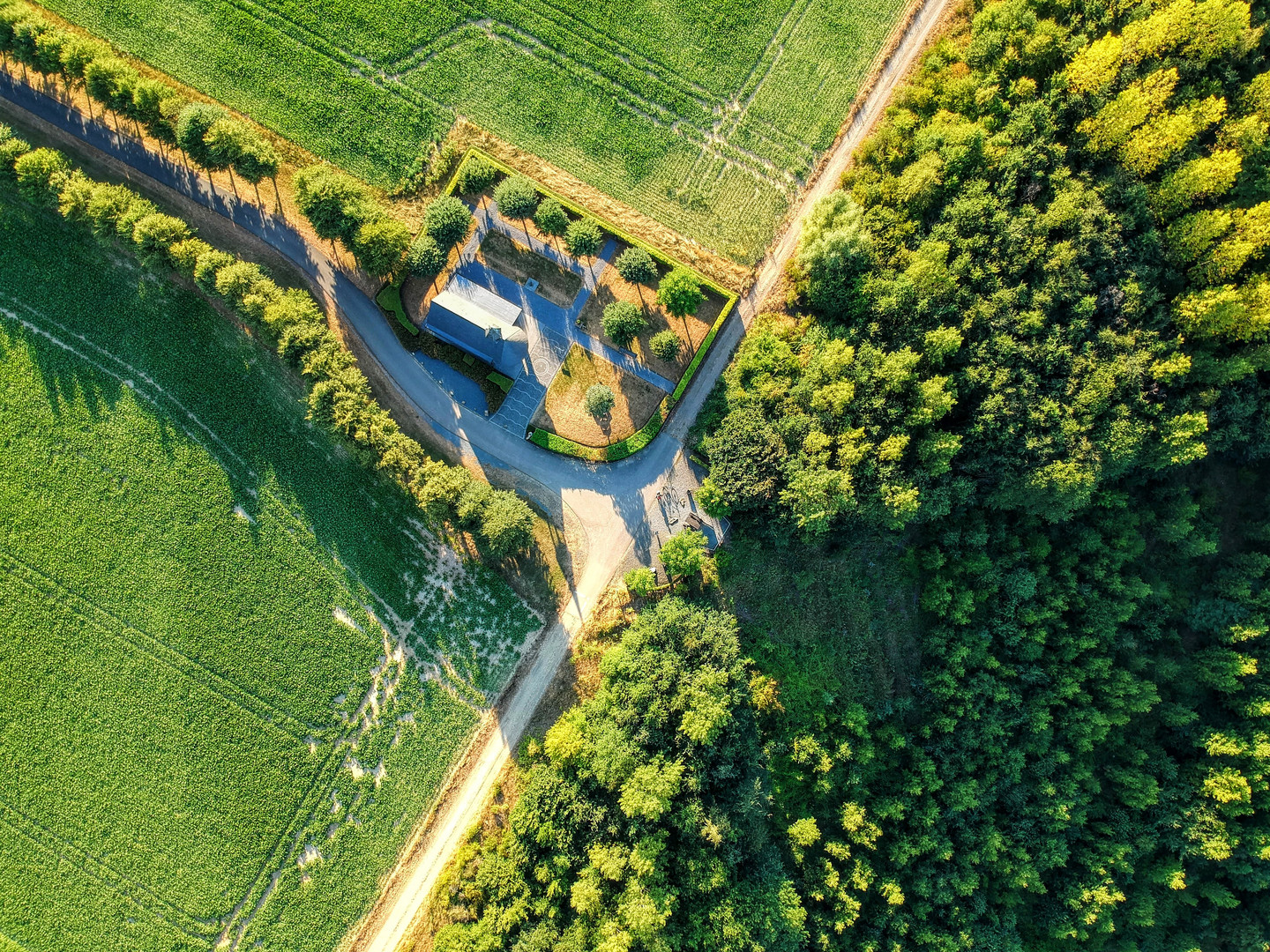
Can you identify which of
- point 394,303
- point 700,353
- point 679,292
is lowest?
point 394,303

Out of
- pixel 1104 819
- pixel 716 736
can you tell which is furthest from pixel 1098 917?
pixel 716 736

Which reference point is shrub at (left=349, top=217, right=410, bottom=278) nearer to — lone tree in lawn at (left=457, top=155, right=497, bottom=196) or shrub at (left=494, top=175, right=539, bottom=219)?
lone tree in lawn at (left=457, top=155, right=497, bottom=196)

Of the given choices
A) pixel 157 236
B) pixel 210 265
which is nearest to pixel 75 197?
pixel 157 236

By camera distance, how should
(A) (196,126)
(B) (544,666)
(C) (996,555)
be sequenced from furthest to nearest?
(B) (544,666)
(C) (996,555)
(A) (196,126)

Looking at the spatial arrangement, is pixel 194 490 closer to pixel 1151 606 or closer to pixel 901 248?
pixel 901 248

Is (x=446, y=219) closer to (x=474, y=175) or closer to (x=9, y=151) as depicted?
(x=474, y=175)

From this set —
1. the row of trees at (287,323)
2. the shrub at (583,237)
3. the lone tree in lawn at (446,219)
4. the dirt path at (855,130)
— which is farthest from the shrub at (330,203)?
the dirt path at (855,130)

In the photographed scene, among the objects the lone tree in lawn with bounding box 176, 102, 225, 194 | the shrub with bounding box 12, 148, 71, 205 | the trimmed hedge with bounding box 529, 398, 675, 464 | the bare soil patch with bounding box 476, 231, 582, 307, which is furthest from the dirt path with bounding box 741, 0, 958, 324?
the shrub with bounding box 12, 148, 71, 205
